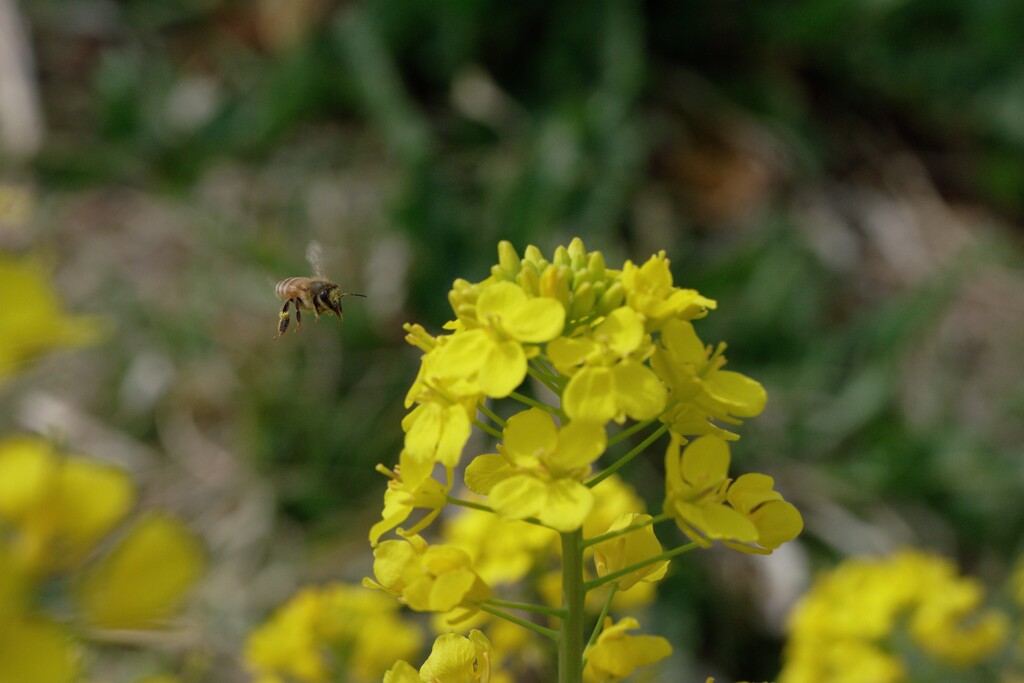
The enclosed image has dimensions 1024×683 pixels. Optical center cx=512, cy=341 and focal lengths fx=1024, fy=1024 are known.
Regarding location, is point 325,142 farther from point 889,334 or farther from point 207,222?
point 889,334

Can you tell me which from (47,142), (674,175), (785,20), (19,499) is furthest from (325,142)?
(19,499)

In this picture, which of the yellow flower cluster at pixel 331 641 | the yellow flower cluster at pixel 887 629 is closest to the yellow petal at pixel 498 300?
the yellow flower cluster at pixel 331 641

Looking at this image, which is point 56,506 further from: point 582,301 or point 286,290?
point 286,290

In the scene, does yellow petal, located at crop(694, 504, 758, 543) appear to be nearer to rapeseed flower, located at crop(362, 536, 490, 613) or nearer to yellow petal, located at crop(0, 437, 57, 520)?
rapeseed flower, located at crop(362, 536, 490, 613)

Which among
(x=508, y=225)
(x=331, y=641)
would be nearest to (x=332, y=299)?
(x=331, y=641)

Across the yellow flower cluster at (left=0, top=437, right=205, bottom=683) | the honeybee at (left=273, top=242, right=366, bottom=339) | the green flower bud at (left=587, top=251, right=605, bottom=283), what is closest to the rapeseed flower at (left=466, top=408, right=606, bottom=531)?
the green flower bud at (left=587, top=251, right=605, bottom=283)

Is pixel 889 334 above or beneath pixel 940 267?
beneath
